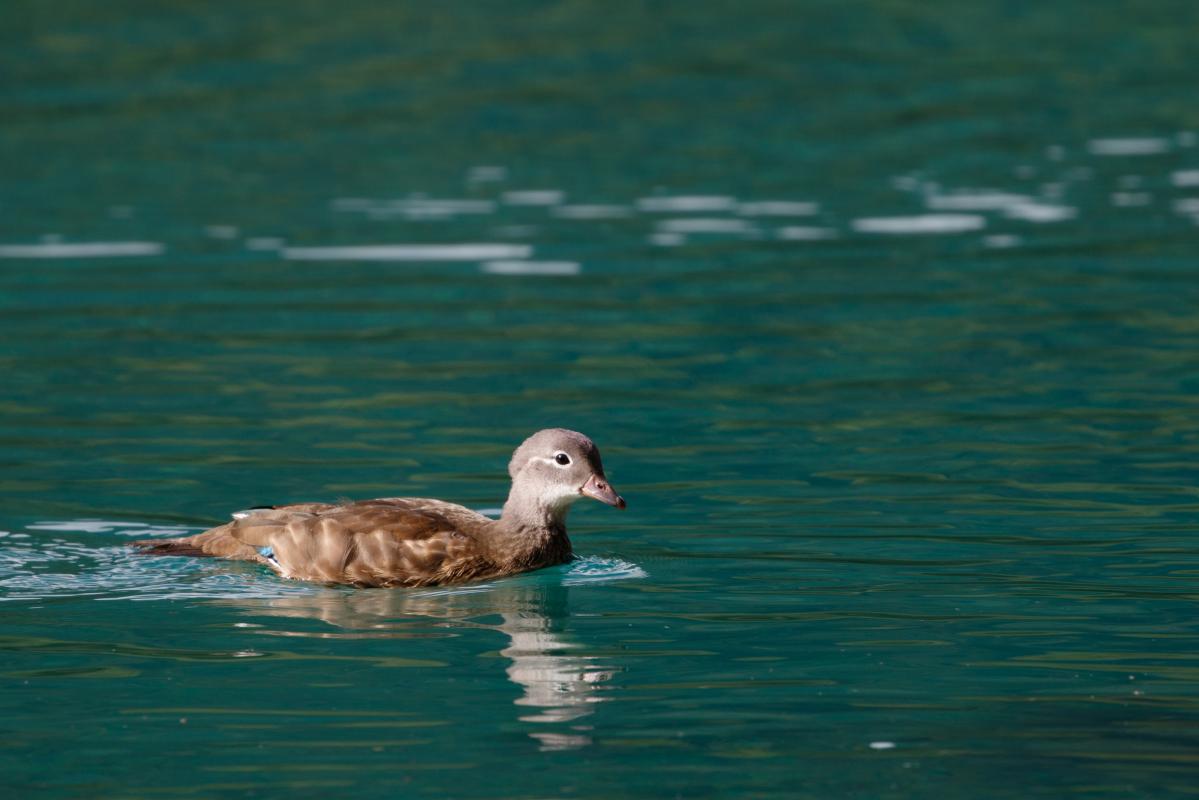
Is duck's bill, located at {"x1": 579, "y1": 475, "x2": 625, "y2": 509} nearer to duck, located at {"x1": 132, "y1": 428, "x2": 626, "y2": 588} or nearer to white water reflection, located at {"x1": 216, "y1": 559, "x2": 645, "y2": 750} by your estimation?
duck, located at {"x1": 132, "y1": 428, "x2": 626, "y2": 588}

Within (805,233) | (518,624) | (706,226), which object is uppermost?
(706,226)

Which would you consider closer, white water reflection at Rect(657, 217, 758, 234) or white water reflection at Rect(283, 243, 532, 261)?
white water reflection at Rect(283, 243, 532, 261)

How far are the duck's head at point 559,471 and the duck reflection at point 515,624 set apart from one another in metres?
0.53

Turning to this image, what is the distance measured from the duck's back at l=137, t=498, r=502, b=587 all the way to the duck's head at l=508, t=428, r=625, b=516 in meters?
0.41

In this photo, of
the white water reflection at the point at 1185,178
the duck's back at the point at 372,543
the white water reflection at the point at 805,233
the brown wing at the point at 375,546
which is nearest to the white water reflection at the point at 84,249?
the white water reflection at the point at 805,233


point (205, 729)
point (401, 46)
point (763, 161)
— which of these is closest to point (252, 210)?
point (763, 161)

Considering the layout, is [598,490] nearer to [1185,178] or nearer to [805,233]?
[805,233]

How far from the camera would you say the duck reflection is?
10328mm

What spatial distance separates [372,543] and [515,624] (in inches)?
47.5

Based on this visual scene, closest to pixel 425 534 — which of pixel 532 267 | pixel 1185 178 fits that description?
pixel 532 267

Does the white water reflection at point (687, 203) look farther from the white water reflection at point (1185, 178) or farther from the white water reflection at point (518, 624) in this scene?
the white water reflection at point (518, 624)

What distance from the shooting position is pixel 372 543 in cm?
1272

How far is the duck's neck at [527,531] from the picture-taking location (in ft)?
42.4

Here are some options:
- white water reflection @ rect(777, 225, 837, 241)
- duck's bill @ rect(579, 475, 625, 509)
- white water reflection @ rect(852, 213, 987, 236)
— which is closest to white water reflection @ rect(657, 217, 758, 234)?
white water reflection @ rect(777, 225, 837, 241)
